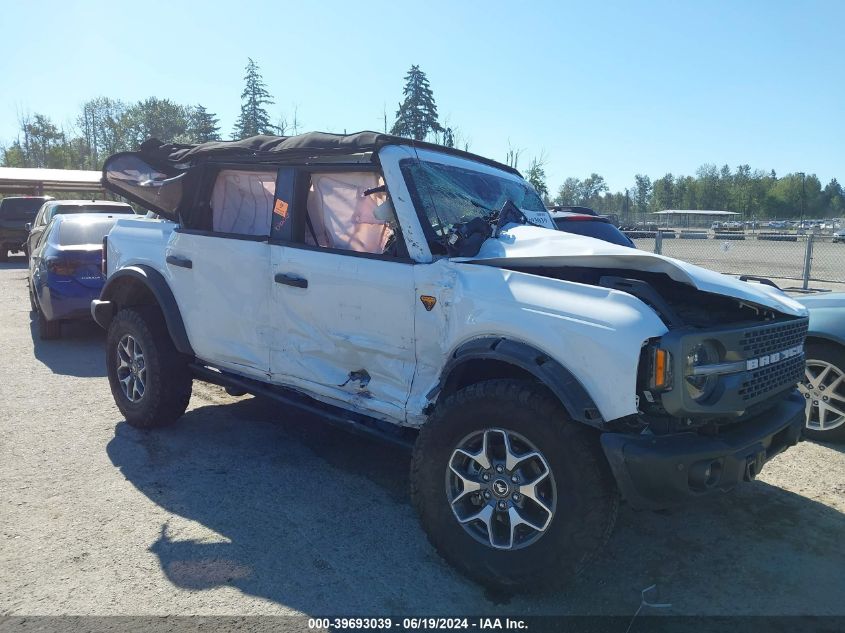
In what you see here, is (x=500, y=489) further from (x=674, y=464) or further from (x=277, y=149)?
(x=277, y=149)

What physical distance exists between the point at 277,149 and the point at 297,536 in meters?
2.31

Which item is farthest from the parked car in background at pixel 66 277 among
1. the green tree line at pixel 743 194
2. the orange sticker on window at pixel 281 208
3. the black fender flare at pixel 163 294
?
the green tree line at pixel 743 194

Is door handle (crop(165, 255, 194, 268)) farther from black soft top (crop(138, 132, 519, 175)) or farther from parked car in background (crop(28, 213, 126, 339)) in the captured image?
parked car in background (crop(28, 213, 126, 339))

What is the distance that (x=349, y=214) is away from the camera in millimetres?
3857

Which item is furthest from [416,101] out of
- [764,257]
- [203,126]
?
[203,126]

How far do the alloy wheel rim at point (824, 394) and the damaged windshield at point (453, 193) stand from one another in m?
2.50

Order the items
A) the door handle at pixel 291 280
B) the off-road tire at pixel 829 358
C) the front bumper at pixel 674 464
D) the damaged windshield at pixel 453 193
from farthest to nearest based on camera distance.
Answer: the off-road tire at pixel 829 358
the door handle at pixel 291 280
the damaged windshield at pixel 453 193
the front bumper at pixel 674 464

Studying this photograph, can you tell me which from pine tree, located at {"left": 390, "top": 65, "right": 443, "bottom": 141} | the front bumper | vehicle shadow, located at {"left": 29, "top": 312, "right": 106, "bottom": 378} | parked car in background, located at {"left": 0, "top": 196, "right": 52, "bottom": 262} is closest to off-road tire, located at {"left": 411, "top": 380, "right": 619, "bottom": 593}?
the front bumper

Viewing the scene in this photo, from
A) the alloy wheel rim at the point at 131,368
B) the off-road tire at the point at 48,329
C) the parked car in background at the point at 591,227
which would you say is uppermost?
the parked car in background at the point at 591,227

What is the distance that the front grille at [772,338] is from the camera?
9.33 ft

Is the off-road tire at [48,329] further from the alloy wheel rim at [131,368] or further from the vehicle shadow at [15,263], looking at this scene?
the vehicle shadow at [15,263]

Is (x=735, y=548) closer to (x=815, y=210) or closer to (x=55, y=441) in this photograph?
(x=55, y=441)

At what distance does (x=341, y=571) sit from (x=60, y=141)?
252 feet

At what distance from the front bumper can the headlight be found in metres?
0.19
